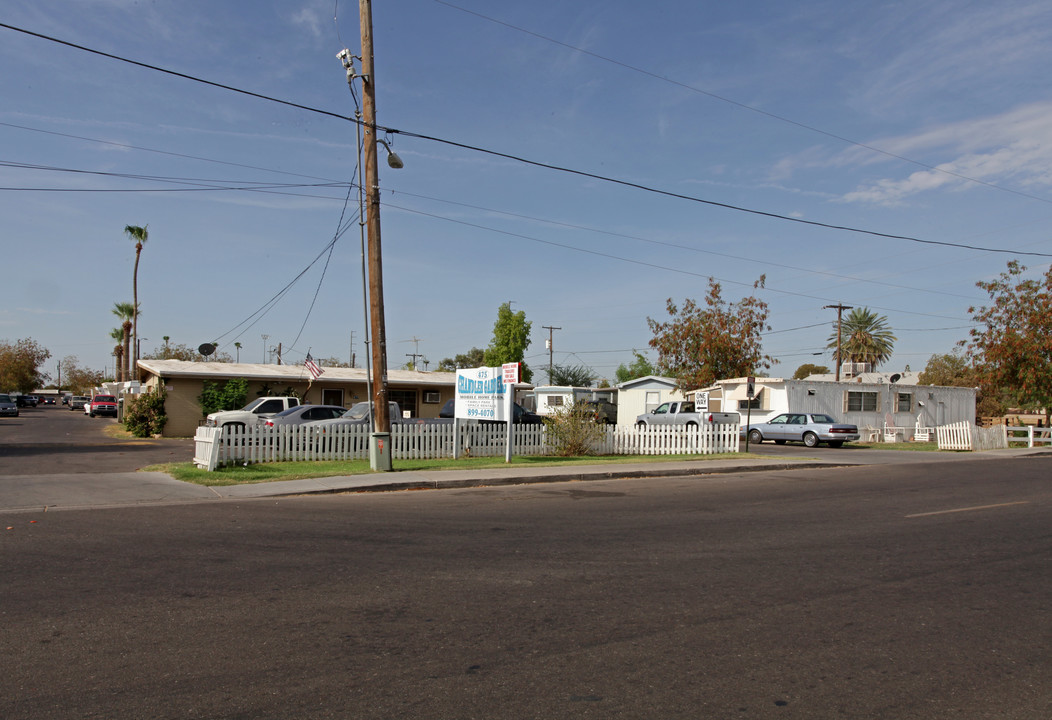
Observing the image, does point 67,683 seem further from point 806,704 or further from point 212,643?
point 806,704

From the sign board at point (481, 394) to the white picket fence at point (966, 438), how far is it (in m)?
21.1

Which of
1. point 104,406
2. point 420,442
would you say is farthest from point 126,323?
point 420,442

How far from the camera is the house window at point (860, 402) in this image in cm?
3897

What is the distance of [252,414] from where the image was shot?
87.7ft

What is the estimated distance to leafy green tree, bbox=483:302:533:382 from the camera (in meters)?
55.3

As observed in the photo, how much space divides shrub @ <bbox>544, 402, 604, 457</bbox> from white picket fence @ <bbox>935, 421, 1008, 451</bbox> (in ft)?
57.3

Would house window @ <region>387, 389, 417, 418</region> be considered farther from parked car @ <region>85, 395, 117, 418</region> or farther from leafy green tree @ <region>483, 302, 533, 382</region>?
parked car @ <region>85, 395, 117, 418</region>

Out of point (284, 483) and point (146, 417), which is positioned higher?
point (146, 417)

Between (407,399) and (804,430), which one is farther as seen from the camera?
(407,399)

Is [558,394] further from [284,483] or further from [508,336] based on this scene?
[284,483]

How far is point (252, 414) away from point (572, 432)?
1196cm

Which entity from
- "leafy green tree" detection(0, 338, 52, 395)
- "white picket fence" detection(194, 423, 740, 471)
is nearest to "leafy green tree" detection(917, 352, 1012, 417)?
"white picket fence" detection(194, 423, 740, 471)

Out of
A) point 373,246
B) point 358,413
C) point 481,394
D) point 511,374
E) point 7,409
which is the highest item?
point 373,246

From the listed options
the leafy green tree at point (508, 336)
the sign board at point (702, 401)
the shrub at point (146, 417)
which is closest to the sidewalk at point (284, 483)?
the sign board at point (702, 401)
